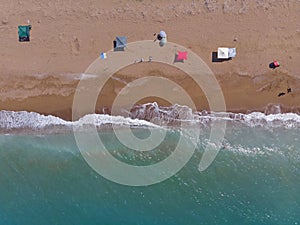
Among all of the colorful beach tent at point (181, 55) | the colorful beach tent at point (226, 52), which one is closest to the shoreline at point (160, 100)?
the colorful beach tent at point (181, 55)

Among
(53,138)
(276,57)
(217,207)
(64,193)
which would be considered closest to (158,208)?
(217,207)

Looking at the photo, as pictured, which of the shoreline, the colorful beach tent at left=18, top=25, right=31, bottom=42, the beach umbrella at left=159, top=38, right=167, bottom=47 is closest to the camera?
the colorful beach tent at left=18, top=25, right=31, bottom=42

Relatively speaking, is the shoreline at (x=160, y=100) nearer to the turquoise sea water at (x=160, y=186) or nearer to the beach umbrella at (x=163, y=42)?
the turquoise sea water at (x=160, y=186)

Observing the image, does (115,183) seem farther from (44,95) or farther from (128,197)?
(44,95)

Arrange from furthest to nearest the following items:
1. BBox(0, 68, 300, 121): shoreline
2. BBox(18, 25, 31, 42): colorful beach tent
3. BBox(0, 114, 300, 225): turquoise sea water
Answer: BBox(0, 114, 300, 225): turquoise sea water, BBox(0, 68, 300, 121): shoreline, BBox(18, 25, 31, 42): colorful beach tent

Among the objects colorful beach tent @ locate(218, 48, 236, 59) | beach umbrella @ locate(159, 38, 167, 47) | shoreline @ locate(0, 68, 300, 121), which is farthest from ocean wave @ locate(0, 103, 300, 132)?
beach umbrella @ locate(159, 38, 167, 47)

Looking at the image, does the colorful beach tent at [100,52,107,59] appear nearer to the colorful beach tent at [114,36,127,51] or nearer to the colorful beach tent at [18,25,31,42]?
the colorful beach tent at [114,36,127,51]

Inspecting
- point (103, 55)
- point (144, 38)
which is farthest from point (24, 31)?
point (144, 38)
